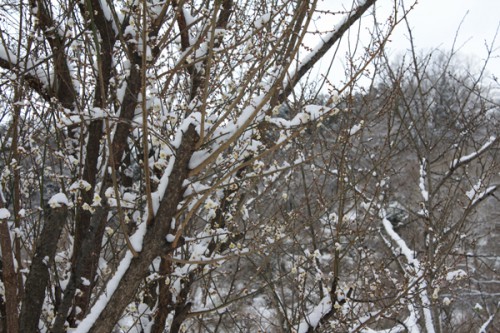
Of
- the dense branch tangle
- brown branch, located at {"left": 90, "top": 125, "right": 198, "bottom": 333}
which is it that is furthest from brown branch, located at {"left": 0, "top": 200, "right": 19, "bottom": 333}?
brown branch, located at {"left": 90, "top": 125, "right": 198, "bottom": 333}

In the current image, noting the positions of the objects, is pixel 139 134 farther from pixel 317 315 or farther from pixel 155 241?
pixel 317 315

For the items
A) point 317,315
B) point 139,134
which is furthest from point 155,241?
point 317,315

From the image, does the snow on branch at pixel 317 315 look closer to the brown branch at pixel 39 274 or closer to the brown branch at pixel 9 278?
the brown branch at pixel 39 274

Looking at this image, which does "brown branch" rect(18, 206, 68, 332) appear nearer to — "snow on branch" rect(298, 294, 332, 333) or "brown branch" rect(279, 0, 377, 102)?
"brown branch" rect(279, 0, 377, 102)

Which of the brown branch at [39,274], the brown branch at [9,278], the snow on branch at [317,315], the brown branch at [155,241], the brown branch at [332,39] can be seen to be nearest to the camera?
the brown branch at [155,241]

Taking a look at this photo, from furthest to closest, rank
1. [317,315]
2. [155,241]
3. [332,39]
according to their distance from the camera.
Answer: [317,315], [332,39], [155,241]

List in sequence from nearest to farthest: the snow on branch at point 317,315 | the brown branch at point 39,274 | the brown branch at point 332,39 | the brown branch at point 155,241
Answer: the brown branch at point 155,241 < the brown branch at point 39,274 < the brown branch at point 332,39 < the snow on branch at point 317,315

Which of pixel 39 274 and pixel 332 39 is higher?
pixel 332 39

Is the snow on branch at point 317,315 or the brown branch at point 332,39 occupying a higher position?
the brown branch at point 332,39

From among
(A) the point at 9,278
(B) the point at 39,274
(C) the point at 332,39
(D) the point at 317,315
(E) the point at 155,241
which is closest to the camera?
(E) the point at 155,241

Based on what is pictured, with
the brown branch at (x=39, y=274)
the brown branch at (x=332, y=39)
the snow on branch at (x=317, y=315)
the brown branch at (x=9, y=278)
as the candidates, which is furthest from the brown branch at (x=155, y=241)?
the snow on branch at (x=317, y=315)

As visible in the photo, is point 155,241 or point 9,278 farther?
point 9,278

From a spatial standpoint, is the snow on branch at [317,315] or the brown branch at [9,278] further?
the snow on branch at [317,315]

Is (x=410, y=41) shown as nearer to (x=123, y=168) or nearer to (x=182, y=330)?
(x=123, y=168)
